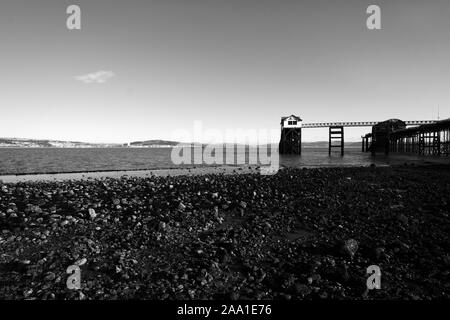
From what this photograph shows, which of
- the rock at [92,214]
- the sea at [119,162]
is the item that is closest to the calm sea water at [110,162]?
the sea at [119,162]

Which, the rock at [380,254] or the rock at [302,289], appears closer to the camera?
the rock at [302,289]

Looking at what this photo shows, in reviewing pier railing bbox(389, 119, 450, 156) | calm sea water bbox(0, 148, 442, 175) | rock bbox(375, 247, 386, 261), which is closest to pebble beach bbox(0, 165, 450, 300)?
rock bbox(375, 247, 386, 261)

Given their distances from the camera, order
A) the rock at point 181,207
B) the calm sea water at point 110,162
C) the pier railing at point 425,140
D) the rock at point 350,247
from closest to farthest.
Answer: the rock at point 350,247
the rock at point 181,207
the calm sea water at point 110,162
the pier railing at point 425,140

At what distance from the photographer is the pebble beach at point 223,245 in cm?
489

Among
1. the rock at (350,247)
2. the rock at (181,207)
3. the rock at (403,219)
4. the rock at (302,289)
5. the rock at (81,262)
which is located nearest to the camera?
the rock at (302,289)

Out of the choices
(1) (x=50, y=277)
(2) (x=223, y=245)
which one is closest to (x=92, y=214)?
(1) (x=50, y=277)

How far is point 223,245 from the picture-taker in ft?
21.5

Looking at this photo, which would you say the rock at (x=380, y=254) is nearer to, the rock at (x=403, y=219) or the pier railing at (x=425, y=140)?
the rock at (x=403, y=219)

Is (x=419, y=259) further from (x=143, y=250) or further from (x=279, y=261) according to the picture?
(x=143, y=250)

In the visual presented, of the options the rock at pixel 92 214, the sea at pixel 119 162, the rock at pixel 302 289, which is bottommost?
the rock at pixel 302 289

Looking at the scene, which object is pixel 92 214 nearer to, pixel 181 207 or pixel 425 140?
pixel 181 207
